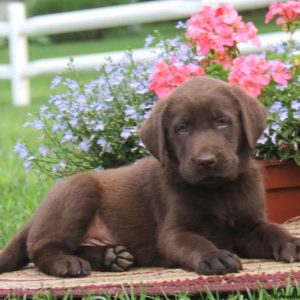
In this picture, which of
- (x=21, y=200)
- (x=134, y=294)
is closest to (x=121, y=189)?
(x=134, y=294)

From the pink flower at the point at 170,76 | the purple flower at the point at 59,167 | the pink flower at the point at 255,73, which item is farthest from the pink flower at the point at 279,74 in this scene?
the purple flower at the point at 59,167

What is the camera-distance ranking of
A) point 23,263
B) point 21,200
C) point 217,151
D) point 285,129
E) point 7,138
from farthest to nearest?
point 7,138, point 21,200, point 285,129, point 23,263, point 217,151

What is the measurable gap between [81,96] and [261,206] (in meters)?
1.65

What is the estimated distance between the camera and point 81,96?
5566mm

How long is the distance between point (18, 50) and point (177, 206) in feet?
31.4

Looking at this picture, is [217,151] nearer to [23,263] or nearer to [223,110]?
[223,110]

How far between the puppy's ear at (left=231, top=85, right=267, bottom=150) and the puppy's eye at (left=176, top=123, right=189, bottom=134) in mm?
261

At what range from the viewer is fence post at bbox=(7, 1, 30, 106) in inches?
520

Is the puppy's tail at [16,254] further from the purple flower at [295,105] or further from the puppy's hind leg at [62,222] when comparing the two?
the purple flower at [295,105]

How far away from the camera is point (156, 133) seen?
423cm

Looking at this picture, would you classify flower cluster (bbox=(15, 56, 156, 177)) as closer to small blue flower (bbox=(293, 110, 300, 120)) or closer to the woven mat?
small blue flower (bbox=(293, 110, 300, 120))

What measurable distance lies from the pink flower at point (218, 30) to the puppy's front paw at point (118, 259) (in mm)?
1426

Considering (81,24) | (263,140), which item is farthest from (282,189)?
(81,24)

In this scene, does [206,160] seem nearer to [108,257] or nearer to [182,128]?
[182,128]
